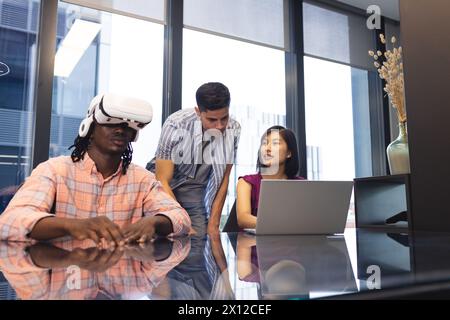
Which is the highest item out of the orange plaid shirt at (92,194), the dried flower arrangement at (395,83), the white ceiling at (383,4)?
the white ceiling at (383,4)

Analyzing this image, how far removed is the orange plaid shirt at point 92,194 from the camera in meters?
1.22

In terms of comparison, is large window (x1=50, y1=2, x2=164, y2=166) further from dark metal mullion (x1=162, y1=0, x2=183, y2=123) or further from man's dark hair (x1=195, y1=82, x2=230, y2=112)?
man's dark hair (x1=195, y1=82, x2=230, y2=112)

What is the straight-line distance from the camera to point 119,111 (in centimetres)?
134

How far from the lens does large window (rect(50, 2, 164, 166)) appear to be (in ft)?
9.95

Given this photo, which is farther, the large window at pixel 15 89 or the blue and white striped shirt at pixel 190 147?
the large window at pixel 15 89

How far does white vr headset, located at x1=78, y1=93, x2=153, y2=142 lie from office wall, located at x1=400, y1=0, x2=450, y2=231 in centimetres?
100

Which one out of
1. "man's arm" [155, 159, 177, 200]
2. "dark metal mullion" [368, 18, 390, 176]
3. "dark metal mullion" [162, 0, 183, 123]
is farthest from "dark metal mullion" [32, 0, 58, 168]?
"dark metal mullion" [368, 18, 390, 176]

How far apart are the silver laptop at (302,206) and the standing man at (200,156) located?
0.78 m

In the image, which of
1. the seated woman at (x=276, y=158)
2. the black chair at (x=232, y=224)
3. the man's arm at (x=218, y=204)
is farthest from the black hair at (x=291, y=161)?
the black chair at (x=232, y=224)

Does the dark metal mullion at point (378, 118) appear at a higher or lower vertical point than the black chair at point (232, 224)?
higher

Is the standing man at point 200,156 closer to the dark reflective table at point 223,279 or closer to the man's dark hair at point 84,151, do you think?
the man's dark hair at point 84,151

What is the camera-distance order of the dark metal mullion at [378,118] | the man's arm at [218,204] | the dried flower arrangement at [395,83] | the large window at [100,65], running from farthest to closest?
the dark metal mullion at [378,118] < the large window at [100,65] < the dried flower arrangement at [395,83] < the man's arm at [218,204]

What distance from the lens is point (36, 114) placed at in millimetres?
2881

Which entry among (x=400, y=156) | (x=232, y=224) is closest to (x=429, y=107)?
(x=400, y=156)
